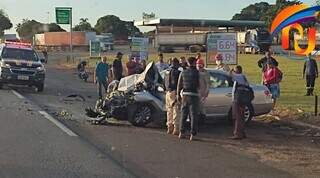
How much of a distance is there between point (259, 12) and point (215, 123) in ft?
484

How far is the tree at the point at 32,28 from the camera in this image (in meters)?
147

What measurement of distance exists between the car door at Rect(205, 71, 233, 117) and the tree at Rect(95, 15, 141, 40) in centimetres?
14393

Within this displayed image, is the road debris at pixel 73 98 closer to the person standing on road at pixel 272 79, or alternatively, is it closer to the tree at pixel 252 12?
the person standing on road at pixel 272 79

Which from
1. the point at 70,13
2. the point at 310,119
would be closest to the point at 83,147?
the point at 310,119

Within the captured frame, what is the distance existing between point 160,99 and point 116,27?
148 m

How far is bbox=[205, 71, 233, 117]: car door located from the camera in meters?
14.9

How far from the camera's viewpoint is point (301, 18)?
55.1 feet

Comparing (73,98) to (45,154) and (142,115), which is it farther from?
(45,154)

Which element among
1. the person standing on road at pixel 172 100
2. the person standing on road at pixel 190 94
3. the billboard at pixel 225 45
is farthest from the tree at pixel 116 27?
the person standing on road at pixel 190 94

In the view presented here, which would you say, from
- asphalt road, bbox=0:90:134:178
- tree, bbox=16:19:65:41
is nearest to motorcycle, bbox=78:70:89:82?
asphalt road, bbox=0:90:134:178

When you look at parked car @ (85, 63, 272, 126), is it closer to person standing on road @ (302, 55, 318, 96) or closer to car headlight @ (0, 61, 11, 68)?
person standing on road @ (302, 55, 318, 96)

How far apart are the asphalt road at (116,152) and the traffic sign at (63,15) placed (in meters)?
38.2

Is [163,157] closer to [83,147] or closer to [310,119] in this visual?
[83,147]

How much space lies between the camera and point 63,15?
54500mm
